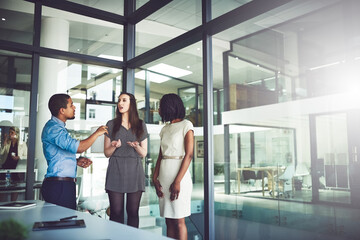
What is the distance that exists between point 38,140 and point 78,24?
5.15ft

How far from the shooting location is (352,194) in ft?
6.83

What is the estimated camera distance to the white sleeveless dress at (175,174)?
258cm

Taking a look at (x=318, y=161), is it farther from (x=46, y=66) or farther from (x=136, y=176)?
(x=46, y=66)

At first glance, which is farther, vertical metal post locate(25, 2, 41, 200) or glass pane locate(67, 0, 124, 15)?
glass pane locate(67, 0, 124, 15)

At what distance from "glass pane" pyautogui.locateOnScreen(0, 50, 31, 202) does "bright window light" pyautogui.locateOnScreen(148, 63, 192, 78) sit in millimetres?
1489

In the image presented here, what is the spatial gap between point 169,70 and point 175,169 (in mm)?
1602

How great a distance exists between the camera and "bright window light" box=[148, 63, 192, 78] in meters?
3.63

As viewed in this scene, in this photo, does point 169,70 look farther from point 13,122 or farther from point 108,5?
point 13,122

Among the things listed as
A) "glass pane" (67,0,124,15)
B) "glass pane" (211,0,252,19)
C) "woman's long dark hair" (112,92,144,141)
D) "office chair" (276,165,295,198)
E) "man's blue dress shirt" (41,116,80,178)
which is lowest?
"office chair" (276,165,295,198)

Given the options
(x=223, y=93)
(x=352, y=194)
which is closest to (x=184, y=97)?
(x=223, y=93)

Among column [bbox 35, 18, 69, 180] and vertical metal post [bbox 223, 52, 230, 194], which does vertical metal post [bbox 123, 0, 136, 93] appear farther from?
vertical metal post [bbox 223, 52, 230, 194]

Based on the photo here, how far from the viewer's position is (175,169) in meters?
2.60

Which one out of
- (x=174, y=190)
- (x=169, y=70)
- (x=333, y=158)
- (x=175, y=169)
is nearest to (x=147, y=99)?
(x=169, y=70)

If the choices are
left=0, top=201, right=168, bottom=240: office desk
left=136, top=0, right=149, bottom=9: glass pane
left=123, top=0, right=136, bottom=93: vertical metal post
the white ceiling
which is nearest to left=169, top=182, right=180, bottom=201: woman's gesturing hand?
left=0, top=201, right=168, bottom=240: office desk
